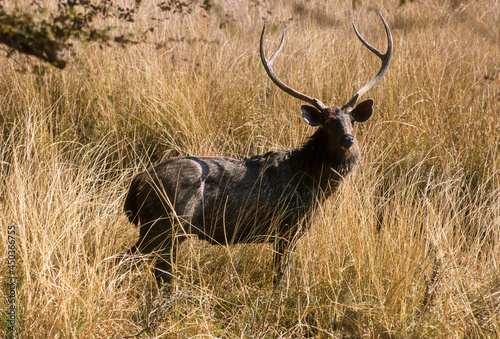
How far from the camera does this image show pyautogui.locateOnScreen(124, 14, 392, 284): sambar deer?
14.7 feet

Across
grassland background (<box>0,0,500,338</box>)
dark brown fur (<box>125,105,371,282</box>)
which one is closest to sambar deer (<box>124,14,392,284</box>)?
dark brown fur (<box>125,105,371,282</box>)

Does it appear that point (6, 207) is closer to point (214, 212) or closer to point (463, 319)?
point (214, 212)

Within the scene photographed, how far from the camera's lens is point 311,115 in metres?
5.00

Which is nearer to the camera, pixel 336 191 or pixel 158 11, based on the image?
pixel 336 191

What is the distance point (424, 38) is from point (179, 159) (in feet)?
13.6

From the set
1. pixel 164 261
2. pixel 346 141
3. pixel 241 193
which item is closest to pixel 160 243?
pixel 164 261

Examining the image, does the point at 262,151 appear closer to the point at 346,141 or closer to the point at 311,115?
the point at 311,115

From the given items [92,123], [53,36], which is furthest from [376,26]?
[53,36]

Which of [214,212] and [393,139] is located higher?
[393,139]

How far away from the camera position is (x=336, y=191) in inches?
194

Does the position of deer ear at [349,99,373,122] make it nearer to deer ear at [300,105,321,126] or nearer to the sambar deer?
the sambar deer

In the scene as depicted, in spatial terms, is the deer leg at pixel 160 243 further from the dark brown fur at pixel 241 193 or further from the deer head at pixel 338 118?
the deer head at pixel 338 118

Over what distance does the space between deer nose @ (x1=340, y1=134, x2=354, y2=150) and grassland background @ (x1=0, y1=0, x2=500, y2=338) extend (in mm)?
363

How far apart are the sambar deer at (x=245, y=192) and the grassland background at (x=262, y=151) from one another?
0.16 metres
